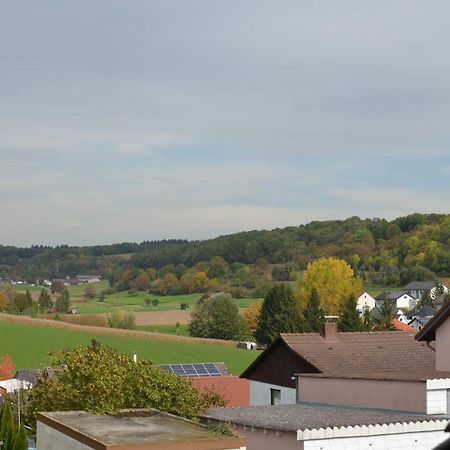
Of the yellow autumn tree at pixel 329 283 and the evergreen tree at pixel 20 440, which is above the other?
the yellow autumn tree at pixel 329 283

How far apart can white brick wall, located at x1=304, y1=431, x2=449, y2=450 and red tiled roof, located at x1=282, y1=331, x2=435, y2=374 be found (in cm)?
1036

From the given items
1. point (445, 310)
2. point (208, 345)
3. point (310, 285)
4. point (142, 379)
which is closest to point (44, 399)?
point (142, 379)

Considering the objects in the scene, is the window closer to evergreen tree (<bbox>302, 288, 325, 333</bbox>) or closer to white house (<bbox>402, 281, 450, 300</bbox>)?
evergreen tree (<bbox>302, 288, 325, 333</bbox>)

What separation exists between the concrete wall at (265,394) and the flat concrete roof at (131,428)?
13.1 metres

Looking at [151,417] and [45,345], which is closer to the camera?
[151,417]

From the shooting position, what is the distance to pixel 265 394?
37500 mm

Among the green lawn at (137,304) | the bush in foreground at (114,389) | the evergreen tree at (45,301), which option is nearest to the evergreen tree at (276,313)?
the green lawn at (137,304)

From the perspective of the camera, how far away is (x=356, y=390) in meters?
26.9

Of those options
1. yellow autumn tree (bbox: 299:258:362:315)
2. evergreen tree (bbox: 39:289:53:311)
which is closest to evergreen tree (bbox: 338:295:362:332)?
yellow autumn tree (bbox: 299:258:362:315)

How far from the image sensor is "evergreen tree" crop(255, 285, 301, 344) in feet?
326

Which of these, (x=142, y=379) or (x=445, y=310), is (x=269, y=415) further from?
(x=445, y=310)

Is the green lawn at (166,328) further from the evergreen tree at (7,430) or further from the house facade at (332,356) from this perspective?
the evergreen tree at (7,430)

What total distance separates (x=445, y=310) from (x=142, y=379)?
10057mm

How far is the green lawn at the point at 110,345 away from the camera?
81812 millimetres
